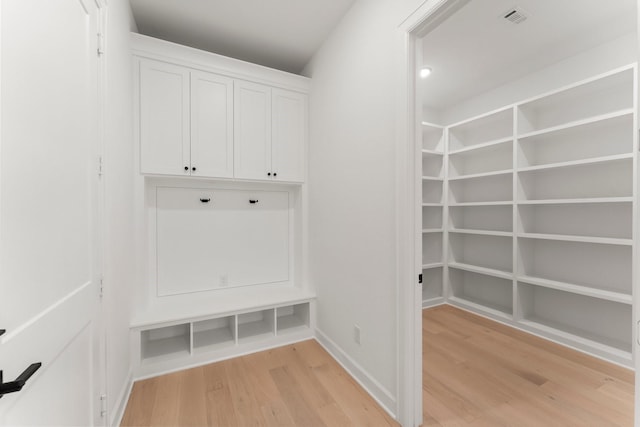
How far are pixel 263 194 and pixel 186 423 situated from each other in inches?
75.8

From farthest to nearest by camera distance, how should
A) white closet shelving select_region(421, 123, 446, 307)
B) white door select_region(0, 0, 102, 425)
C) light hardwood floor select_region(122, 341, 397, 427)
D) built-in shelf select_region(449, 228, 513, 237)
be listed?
white closet shelving select_region(421, 123, 446, 307)
built-in shelf select_region(449, 228, 513, 237)
light hardwood floor select_region(122, 341, 397, 427)
white door select_region(0, 0, 102, 425)

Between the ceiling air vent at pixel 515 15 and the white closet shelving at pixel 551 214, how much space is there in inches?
32.5

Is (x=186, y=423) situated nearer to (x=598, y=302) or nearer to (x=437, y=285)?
(x=437, y=285)

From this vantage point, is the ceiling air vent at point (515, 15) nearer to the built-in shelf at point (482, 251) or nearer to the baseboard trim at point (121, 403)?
the built-in shelf at point (482, 251)

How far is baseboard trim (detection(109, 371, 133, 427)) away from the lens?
1474 millimetres

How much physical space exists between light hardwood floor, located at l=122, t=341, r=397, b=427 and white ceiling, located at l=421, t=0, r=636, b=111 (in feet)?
9.40

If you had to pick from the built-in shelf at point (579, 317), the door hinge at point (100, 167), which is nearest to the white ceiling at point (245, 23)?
the door hinge at point (100, 167)

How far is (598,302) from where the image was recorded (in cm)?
245

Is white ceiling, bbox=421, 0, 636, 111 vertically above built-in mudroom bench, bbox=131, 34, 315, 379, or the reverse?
white ceiling, bbox=421, 0, 636, 111

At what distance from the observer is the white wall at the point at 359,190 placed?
168 cm

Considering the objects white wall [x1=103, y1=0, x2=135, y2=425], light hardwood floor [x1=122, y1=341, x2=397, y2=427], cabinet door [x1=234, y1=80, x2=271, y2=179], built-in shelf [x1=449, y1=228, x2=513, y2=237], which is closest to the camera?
white wall [x1=103, y1=0, x2=135, y2=425]

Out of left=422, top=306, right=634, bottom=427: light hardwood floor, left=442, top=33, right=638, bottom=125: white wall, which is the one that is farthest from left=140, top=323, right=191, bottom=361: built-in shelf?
left=442, top=33, right=638, bottom=125: white wall

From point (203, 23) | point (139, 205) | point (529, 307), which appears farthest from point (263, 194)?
point (529, 307)

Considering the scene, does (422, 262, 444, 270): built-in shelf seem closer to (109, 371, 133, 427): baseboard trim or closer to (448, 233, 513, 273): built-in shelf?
(448, 233, 513, 273): built-in shelf
